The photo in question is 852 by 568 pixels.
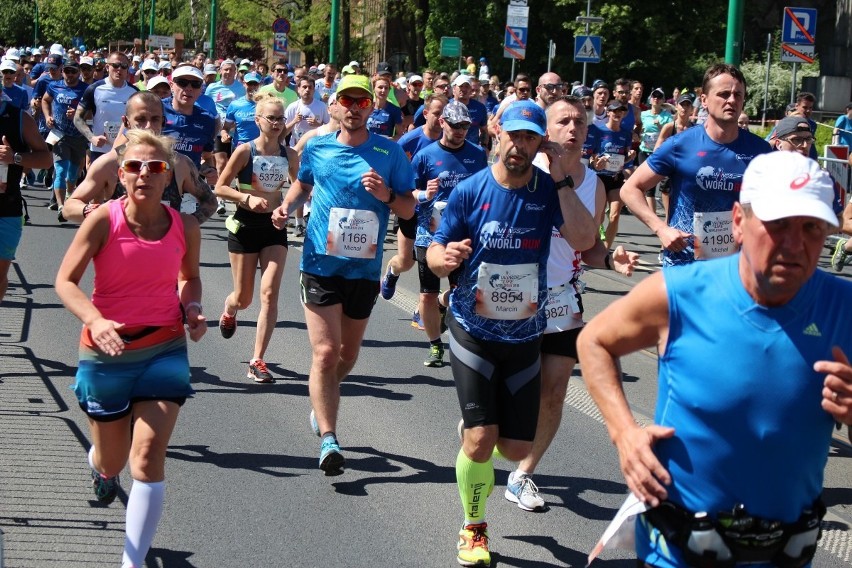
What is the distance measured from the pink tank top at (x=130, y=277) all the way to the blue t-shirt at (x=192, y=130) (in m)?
6.12

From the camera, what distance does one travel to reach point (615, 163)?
16.1 m

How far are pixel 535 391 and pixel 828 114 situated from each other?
31653 millimetres

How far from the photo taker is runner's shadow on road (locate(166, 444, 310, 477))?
6.89 m

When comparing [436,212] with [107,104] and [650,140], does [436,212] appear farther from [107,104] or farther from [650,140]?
[650,140]

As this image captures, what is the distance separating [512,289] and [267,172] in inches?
160

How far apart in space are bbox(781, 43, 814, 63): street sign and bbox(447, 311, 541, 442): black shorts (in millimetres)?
13347

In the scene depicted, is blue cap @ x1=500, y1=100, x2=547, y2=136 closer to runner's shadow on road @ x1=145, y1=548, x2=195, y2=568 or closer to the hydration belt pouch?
runner's shadow on road @ x1=145, y1=548, x2=195, y2=568

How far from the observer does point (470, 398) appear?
5.57 meters

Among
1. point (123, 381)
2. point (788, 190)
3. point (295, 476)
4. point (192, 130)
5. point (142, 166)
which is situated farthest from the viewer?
point (192, 130)

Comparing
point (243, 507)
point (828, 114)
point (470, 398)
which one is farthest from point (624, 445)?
point (828, 114)

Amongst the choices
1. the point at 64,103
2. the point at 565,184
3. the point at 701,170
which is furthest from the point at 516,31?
the point at 565,184

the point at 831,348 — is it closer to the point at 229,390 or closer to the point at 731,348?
the point at 731,348

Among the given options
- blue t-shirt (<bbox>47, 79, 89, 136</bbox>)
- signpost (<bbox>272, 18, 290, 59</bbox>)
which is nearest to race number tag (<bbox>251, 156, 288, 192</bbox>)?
blue t-shirt (<bbox>47, 79, 89, 136</bbox>)

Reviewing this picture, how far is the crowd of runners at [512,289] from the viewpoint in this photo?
323 cm
